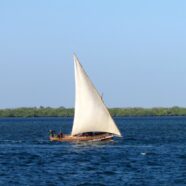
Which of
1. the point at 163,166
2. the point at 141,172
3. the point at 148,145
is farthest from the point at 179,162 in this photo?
the point at 148,145

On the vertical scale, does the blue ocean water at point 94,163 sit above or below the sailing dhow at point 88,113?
below

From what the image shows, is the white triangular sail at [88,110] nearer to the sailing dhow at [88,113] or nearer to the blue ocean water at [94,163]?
the sailing dhow at [88,113]

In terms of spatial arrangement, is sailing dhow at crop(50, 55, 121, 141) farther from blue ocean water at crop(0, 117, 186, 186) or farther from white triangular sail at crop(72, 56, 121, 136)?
blue ocean water at crop(0, 117, 186, 186)

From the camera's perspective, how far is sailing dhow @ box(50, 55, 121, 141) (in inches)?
3612

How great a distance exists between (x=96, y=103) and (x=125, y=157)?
18.2 meters

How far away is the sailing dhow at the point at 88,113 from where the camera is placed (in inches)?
3612

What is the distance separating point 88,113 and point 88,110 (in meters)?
0.32

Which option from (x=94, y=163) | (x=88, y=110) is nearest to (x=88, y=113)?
(x=88, y=110)

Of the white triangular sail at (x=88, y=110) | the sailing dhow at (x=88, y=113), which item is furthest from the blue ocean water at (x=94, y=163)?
the white triangular sail at (x=88, y=110)

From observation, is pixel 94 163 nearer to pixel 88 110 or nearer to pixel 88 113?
pixel 88 113

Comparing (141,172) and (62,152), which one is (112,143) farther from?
(141,172)

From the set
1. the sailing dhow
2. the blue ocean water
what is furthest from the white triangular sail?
the blue ocean water

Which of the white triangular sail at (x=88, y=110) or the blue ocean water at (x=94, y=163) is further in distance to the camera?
the white triangular sail at (x=88, y=110)

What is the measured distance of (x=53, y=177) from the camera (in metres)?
60.0
